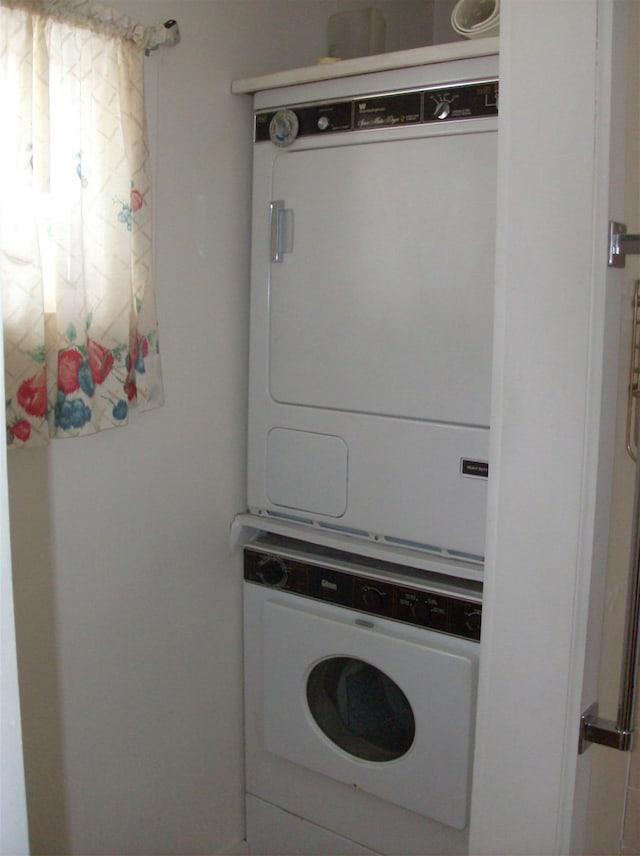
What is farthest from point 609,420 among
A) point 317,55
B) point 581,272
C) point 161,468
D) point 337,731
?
point 317,55

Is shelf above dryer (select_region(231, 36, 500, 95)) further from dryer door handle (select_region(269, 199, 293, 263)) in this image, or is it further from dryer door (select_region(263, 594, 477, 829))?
dryer door (select_region(263, 594, 477, 829))

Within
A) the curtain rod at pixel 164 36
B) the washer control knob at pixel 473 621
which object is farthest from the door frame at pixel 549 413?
the curtain rod at pixel 164 36

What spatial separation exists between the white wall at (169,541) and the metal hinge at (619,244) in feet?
3.43

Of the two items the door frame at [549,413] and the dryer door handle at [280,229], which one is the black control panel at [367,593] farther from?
the dryer door handle at [280,229]

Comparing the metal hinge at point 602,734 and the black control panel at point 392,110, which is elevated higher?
the black control panel at point 392,110


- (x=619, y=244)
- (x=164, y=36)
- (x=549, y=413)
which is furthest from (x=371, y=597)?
(x=164, y=36)

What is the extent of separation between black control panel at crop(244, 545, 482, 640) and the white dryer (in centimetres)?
10

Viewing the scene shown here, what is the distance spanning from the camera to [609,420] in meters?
1.31

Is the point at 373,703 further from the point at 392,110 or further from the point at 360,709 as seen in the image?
the point at 392,110

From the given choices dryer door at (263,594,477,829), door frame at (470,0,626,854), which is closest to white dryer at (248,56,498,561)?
dryer door at (263,594,477,829)

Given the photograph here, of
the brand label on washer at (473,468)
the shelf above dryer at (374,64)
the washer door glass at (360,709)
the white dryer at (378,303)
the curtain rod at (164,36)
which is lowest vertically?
the washer door glass at (360,709)

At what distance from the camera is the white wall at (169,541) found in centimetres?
177

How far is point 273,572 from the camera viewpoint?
2162 millimetres

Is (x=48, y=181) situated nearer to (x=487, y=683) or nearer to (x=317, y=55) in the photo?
(x=317, y=55)
